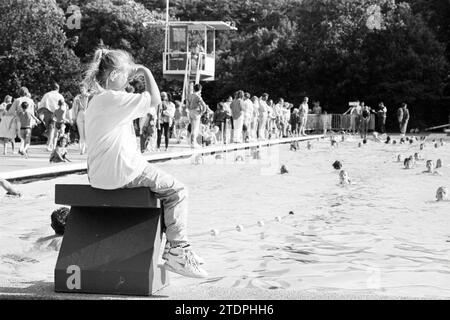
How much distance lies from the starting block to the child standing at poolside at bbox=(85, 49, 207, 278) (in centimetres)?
9

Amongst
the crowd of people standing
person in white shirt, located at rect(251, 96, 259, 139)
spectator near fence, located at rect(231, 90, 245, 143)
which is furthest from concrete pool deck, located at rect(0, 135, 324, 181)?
person in white shirt, located at rect(251, 96, 259, 139)

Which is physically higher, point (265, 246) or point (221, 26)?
point (221, 26)

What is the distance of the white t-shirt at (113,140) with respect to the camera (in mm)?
5586

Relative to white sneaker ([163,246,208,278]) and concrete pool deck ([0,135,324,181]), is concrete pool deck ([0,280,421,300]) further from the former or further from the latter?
concrete pool deck ([0,135,324,181])

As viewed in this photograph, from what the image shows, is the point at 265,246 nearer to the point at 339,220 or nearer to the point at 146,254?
the point at 339,220

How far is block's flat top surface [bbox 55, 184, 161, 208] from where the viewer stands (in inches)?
220

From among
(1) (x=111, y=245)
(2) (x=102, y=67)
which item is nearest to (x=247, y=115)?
(2) (x=102, y=67)

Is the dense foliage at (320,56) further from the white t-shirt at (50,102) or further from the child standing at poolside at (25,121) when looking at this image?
the child standing at poolside at (25,121)

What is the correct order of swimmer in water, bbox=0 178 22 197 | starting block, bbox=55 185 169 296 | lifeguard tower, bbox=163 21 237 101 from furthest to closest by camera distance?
lifeguard tower, bbox=163 21 237 101 < swimmer in water, bbox=0 178 22 197 < starting block, bbox=55 185 169 296

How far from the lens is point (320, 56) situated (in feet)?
188
